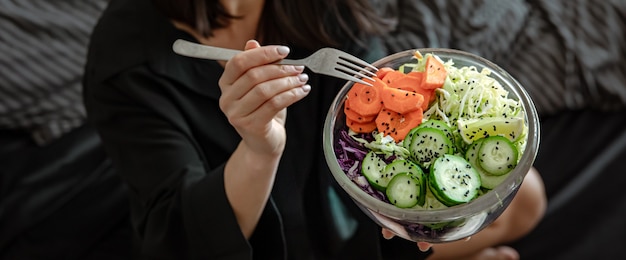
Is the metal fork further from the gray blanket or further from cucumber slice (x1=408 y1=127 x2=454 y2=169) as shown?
the gray blanket

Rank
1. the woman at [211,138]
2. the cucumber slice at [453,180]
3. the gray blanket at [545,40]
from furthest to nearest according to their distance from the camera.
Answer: the gray blanket at [545,40] → the woman at [211,138] → the cucumber slice at [453,180]

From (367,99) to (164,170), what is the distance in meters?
0.39

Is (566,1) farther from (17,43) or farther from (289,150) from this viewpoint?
(17,43)

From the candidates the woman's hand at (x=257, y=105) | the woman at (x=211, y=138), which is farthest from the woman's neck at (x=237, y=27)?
the woman's hand at (x=257, y=105)

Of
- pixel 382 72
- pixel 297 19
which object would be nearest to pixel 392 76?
pixel 382 72

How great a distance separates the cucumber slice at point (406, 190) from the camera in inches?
25.7

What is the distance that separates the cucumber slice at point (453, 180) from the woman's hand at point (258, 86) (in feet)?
0.47

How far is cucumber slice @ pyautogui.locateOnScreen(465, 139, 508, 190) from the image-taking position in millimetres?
657

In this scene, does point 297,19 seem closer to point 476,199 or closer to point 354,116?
point 354,116

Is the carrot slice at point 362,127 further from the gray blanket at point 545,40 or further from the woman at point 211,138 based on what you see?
the gray blanket at point 545,40

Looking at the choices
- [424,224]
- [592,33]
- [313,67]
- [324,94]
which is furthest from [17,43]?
[592,33]

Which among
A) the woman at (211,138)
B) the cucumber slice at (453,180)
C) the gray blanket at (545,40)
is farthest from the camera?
the gray blanket at (545,40)

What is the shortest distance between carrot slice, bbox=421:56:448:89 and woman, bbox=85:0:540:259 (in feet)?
0.70

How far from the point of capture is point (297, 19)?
1.04 m
